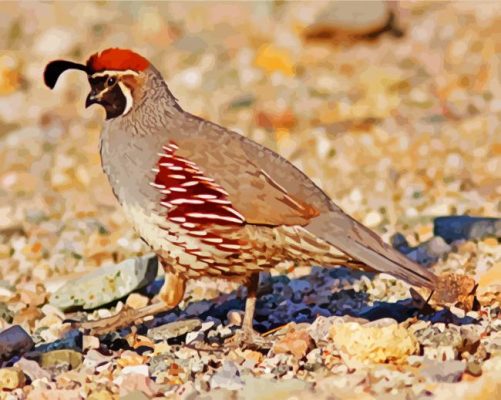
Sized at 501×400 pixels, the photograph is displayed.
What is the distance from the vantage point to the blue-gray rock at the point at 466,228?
7.10 m

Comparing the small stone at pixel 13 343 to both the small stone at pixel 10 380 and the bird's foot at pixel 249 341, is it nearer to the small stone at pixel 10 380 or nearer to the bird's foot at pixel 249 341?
the small stone at pixel 10 380

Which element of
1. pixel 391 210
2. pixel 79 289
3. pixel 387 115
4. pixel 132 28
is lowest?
pixel 79 289

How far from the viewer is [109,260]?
7.73 m

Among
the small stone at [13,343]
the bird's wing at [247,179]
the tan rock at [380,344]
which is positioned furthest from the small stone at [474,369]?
the small stone at [13,343]

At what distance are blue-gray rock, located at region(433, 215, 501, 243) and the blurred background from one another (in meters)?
0.18

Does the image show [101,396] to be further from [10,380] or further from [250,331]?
[250,331]

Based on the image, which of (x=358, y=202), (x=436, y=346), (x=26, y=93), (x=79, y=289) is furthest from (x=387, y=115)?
(x=436, y=346)

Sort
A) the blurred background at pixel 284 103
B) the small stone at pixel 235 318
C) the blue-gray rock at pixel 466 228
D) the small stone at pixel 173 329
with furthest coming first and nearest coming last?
the blurred background at pixel 284 103 → the blue-gray rock at pixel 466 228 → the small stone at pixel 235 318 → the small stone at pixel 173 329

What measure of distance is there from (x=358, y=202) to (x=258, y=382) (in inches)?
143

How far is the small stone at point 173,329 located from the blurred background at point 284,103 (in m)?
1.56

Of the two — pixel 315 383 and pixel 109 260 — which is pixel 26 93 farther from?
pixel 315 383

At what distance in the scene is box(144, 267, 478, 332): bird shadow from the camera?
19.5 ft

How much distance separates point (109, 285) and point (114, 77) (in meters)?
1.19

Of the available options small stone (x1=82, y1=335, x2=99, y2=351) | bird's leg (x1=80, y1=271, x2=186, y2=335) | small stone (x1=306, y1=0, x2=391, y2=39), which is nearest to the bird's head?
bird's leg (x1=80, y1=271, x2=186, y2=335)
